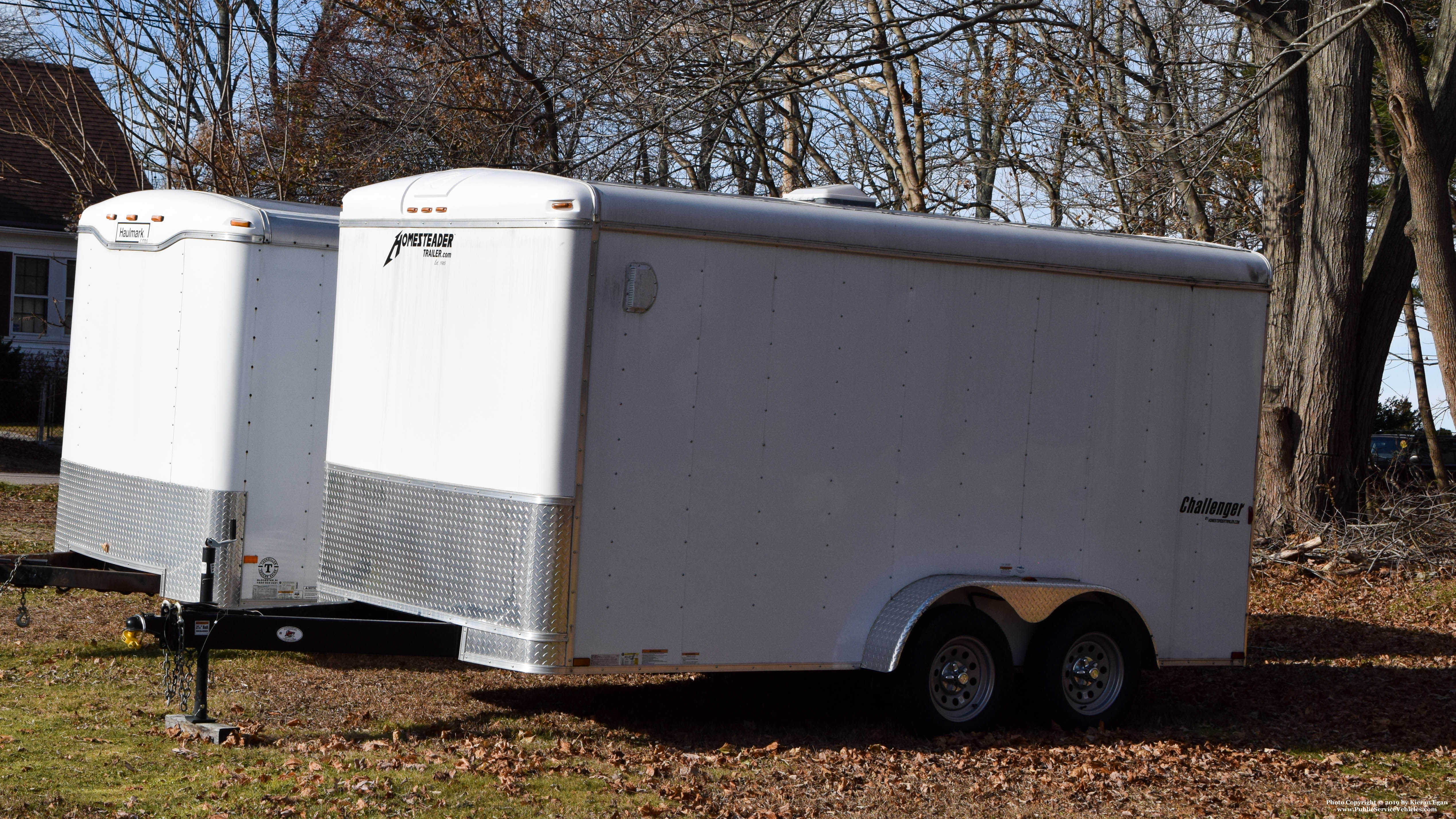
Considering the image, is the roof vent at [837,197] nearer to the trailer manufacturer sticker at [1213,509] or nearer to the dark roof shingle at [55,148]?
the trailer manufacturer sticker at [1213,509]

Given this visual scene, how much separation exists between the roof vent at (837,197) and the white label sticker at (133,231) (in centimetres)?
390

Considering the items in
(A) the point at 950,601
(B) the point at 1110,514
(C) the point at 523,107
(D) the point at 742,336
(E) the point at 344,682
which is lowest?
(E) the point at 344,682

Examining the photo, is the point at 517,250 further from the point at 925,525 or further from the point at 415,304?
the point at 925,525

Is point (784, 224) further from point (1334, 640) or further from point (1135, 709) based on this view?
point (1334, 640)

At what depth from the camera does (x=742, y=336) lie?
6961 mm

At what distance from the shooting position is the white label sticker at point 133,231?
8.38 m

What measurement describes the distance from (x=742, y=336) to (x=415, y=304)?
171 centimetres

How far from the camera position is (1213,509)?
8367 millimetres

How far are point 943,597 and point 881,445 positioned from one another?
2.97 feet

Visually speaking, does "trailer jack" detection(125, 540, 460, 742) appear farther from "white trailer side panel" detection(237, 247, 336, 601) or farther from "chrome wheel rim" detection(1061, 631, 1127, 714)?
"chrome wheel rim" detection(1061, 631, 1127, 714)

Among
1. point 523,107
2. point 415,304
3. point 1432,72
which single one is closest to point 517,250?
point 415,304

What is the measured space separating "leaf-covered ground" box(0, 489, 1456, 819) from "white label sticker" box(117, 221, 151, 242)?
2632mm

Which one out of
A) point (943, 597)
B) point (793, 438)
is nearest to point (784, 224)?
point (793, 438)

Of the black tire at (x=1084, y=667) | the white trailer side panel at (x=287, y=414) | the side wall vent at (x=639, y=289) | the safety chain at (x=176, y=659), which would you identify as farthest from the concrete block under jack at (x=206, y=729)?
the black tire at (x=1084, y=667)
